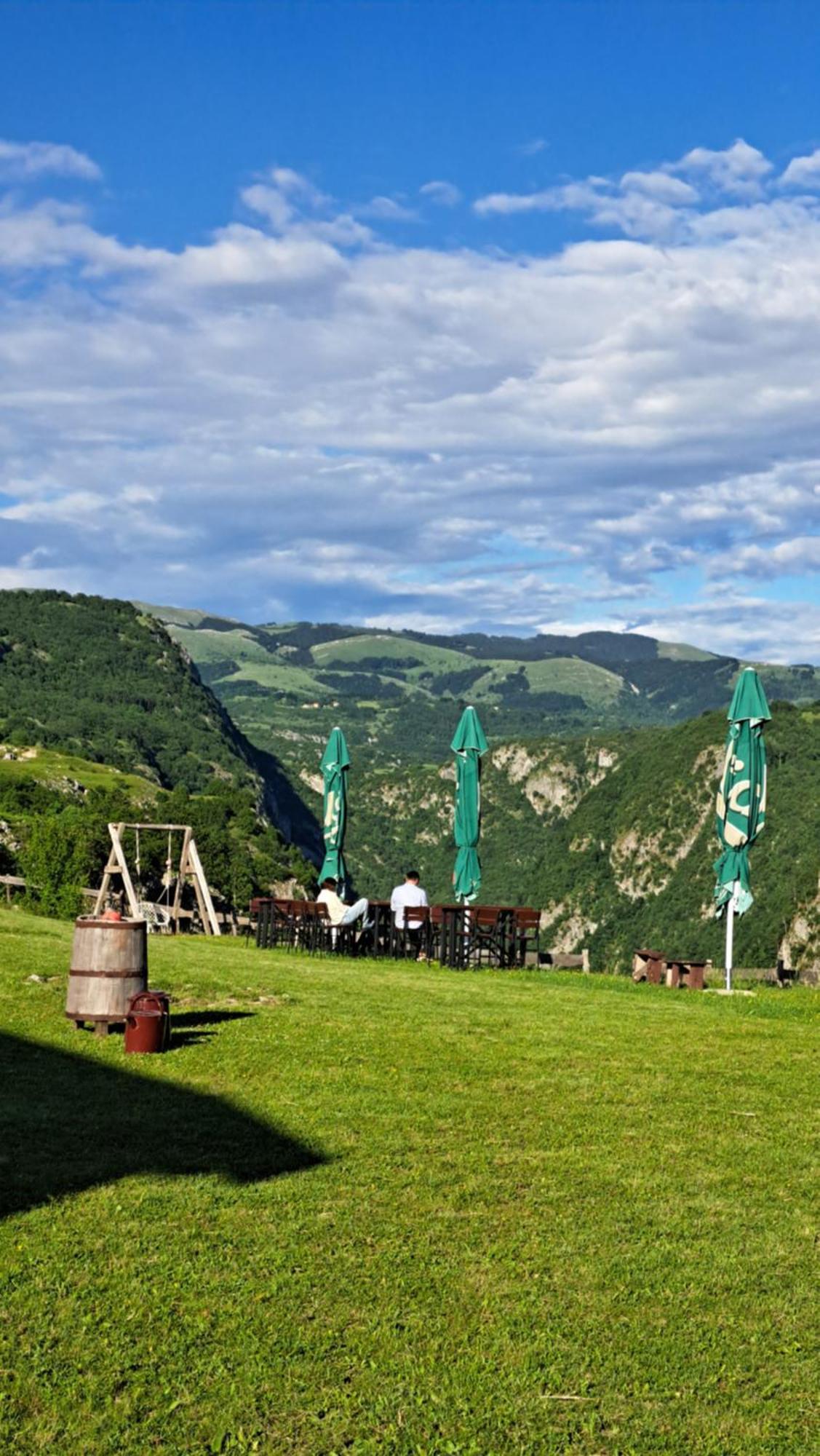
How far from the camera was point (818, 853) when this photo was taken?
508 ft

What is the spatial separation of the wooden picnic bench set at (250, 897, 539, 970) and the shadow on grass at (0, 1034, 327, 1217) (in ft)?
38.0

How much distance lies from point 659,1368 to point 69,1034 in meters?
7.83

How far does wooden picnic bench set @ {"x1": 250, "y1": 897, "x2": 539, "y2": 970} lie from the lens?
21234 millimetres

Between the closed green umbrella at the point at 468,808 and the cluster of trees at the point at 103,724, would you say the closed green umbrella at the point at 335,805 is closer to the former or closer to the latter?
the closed green umbrella at the point at 468,808

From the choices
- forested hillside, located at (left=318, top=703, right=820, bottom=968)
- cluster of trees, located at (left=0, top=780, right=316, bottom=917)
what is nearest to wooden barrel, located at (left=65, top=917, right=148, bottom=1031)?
cluster of trees, located at (left=0, top=780, right=316, bottom=917)

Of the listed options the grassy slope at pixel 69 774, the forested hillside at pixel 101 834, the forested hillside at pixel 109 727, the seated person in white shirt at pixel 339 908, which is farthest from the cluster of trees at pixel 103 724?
the seated person in white shirt at pixel 339 908

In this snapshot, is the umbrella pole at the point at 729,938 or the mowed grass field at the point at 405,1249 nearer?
the mowed grass field at the point at 405,1249

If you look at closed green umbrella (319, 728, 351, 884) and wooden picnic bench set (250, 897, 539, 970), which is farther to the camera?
closed green umbrella (319, 728, 351, 884)

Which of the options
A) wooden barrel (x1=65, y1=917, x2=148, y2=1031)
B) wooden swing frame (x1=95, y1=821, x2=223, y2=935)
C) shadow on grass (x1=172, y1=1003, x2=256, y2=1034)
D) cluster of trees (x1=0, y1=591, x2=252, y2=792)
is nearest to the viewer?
wooden barrel (x1=65, y1=917, x2=148, y2=1031)

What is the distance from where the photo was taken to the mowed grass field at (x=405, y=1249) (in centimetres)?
465

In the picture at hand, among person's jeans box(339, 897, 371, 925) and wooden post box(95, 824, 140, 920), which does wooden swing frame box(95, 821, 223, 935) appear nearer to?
wooden post box(95, 824, 140, 920)

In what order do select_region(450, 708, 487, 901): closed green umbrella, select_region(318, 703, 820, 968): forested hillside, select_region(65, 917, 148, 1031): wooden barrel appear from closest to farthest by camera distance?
1. select_region(65, 917, 148, 1031): wooden barrel
2. select_region(450, 708, 487, 901): closed green umbrella
3. select_region(318, 703, 820, 968): forested hillside

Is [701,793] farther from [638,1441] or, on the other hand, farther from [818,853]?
[638,1441]

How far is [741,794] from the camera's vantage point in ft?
62.5
